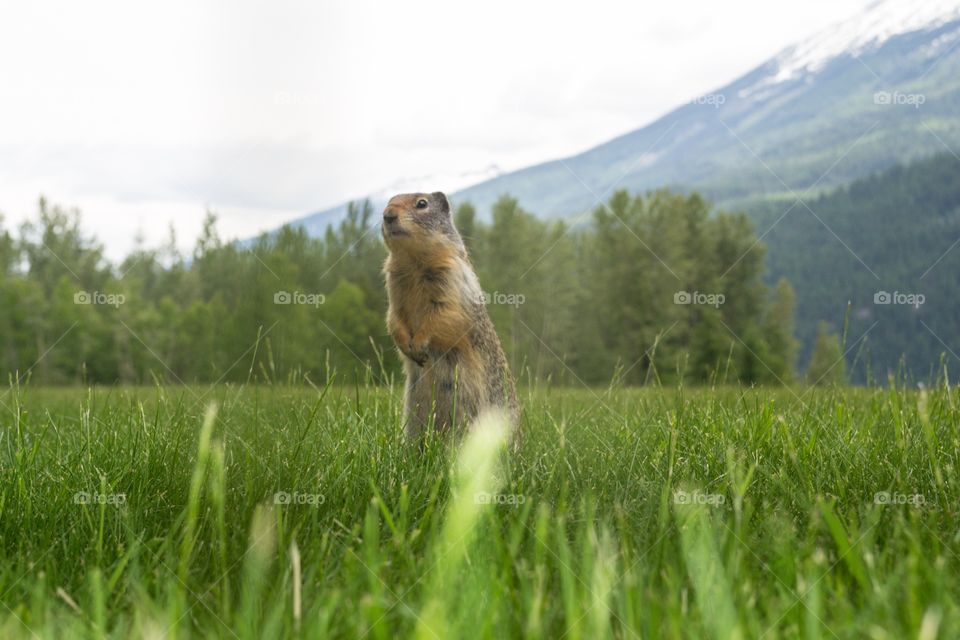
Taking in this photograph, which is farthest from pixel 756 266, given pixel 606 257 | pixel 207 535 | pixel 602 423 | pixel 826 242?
pixel 826 242

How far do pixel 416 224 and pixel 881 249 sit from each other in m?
124

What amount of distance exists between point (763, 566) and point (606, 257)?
4063 centimetres

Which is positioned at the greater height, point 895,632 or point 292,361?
point 292,361

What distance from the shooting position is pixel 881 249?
115188 millimetres

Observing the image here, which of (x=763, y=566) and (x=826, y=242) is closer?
(x=763, y=566)

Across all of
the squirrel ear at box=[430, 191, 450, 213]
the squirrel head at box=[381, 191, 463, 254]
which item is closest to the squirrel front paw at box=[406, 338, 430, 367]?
the squirrel head at box=[381, 191, 463, 254]

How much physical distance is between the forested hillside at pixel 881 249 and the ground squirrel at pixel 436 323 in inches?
3654

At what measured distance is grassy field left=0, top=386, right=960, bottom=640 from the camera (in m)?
2.48

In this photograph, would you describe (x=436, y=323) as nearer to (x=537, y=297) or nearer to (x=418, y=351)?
(x=418, y=351)

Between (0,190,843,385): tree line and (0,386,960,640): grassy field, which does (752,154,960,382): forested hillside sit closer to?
(0,190,843,385): tree line

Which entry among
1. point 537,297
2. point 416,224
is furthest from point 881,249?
point 416,224

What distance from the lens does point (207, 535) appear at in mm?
3393

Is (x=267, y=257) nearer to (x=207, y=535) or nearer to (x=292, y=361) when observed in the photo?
(x=292, y=361)

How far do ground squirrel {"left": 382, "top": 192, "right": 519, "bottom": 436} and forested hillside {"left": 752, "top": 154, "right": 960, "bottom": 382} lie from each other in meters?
92.8
